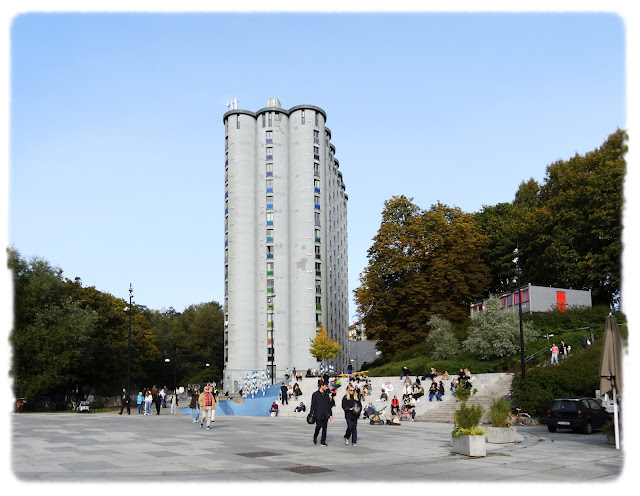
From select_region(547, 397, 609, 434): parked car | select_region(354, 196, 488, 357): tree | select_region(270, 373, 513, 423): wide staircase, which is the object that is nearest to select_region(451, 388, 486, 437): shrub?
select_region(547, 397, 609, 434): parked car

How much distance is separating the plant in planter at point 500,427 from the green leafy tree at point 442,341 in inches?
1073

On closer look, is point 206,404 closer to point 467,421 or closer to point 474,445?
point 467,421

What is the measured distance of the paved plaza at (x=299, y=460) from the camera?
A: 10961 millimetres

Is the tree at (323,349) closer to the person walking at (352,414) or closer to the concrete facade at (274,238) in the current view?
the concrete facade at (274,238)

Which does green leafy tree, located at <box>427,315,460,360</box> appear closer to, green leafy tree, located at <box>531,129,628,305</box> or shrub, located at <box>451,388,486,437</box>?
green leafy tree, located at <box>531,129,628,305</box>

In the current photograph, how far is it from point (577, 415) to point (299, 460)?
42.8 ft

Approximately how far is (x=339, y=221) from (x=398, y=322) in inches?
2019

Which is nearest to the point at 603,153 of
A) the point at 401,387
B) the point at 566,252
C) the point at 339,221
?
the point at 566,252

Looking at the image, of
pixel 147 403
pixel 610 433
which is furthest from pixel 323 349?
pixel 610 433

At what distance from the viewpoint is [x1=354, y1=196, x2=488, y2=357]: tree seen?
55062 millimetres

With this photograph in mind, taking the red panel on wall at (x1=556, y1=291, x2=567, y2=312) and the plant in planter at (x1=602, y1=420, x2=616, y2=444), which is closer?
the plant in planter at (x1=602, y1=420, x2=616, y2=444)

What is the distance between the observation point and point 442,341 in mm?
46094

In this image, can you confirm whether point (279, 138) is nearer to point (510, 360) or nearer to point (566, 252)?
point (566, 252)

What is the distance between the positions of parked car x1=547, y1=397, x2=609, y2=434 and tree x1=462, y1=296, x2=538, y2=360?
17798mm
